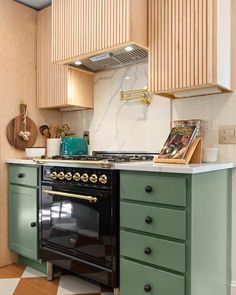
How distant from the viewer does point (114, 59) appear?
7.30 feet

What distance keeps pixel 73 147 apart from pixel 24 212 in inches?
26.6

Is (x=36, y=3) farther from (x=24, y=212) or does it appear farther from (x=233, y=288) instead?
(x=233, y=288)

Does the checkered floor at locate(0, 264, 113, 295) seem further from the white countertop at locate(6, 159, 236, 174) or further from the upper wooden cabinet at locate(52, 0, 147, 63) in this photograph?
the upper wooden cabinet at locate(52, 0, 147, 63)

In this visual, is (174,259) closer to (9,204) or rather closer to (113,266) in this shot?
(113,266)

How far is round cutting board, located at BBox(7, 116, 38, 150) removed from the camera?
8.25 feet

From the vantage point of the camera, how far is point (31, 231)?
7.29ft

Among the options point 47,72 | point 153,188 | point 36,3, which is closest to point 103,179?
point 153,188

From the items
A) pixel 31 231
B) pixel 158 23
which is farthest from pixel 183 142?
pixel 31 231

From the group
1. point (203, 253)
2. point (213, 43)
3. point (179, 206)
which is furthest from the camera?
point (213, 43)

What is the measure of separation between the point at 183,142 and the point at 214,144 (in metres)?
0.26

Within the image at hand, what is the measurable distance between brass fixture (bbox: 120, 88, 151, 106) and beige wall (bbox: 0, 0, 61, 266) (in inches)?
35.5

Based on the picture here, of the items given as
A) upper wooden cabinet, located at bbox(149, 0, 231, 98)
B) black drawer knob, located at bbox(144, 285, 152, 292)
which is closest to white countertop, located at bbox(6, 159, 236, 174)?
upper wooden cabinet, located at bbox(149, 0, 231, 98)

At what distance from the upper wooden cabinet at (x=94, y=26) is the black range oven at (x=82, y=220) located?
851mm

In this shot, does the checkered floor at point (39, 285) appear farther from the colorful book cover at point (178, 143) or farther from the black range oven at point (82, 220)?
the colorful book cover at point (178, 143)
